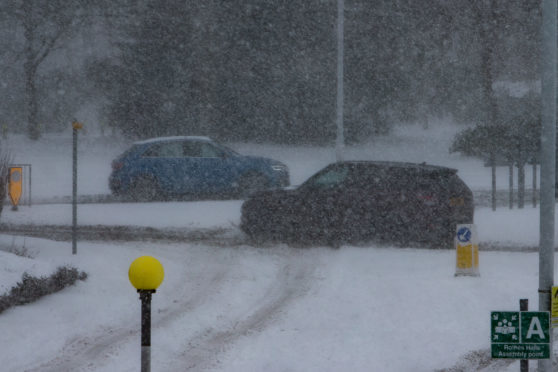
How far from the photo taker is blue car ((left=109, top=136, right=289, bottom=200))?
2002 cm

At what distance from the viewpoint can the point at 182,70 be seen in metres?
38.3

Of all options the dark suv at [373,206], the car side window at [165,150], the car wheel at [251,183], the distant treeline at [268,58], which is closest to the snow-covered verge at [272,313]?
the dark suv at [373,206]

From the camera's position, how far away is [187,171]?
20.4 meters

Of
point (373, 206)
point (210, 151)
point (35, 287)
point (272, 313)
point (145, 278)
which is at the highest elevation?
point (210, 151)

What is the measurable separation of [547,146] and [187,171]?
51.1 feet

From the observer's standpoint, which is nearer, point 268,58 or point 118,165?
point 118,165

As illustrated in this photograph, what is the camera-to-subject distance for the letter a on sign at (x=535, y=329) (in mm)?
5234

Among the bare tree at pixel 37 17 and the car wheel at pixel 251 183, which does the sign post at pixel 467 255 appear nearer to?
the car wheel at pixel 251 183

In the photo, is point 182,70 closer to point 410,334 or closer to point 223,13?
point 223,13

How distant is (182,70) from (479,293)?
30.8 m

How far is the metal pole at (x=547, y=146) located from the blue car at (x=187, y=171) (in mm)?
14582

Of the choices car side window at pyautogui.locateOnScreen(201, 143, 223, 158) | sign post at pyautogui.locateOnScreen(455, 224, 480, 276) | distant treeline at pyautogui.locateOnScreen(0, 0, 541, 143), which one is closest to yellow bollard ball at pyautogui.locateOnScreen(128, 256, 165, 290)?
sign post at pyautogui.locateOnScreen(455, 224, 480, 276)

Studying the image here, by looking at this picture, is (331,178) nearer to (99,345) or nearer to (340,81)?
(99,345)

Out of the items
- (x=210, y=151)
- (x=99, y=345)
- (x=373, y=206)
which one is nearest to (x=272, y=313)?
(x=99, y=345)
